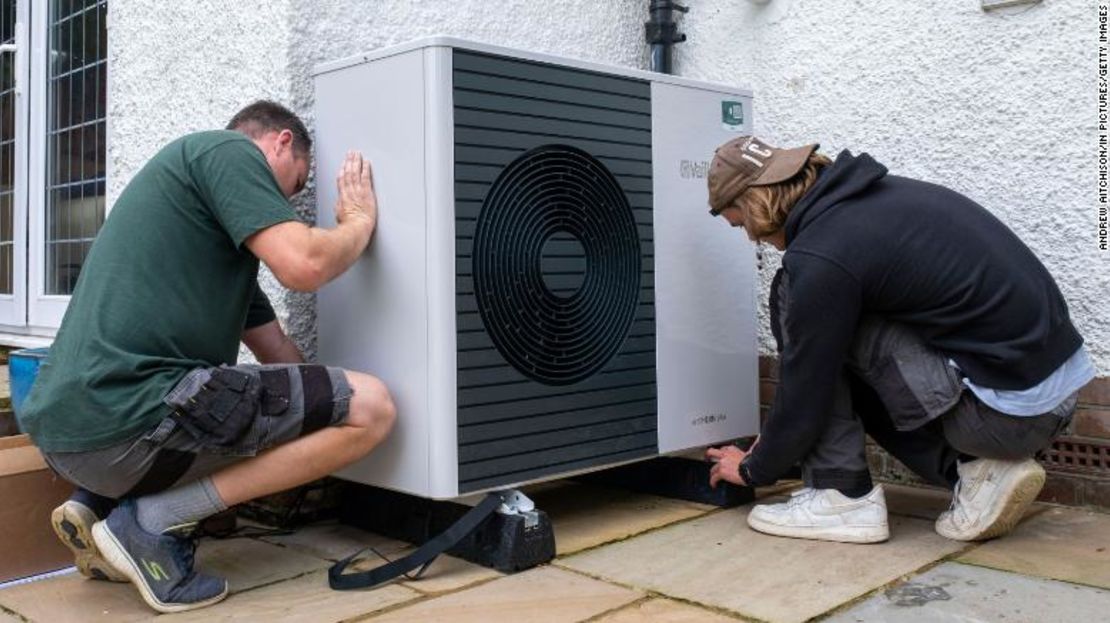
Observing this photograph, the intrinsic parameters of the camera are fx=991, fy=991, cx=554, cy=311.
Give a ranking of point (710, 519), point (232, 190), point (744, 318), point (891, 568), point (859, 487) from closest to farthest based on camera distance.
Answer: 1. point (232, 190)
2. point (891, 568)
3. point (859, 487)
4. point (710, 519)
5. point (744, 318)

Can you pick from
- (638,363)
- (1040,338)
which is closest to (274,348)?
(638,363)

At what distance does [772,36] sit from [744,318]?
1.02m

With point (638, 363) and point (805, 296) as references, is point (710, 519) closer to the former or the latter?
point (638, 363)

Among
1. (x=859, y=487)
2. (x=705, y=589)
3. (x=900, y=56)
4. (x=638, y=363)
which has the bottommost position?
(x=705, y=589)

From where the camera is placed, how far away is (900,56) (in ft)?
9.67

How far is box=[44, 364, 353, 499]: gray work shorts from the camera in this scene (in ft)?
6.52

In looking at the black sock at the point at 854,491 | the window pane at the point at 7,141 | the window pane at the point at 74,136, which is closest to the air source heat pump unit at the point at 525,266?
the black sock at the point at 854,491

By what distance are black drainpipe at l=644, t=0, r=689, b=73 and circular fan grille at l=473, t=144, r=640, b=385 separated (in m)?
1.14

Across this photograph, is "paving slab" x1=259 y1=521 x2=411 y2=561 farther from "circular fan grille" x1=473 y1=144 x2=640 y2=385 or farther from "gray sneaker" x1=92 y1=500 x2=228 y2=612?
"circular fan grille" x1=473 y1=144 x2=640 y2=385

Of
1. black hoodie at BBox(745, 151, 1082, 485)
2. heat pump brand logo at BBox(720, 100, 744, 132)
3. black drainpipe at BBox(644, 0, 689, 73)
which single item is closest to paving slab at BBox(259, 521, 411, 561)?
black hoodie at BBox(745, 151, 1082, 485)

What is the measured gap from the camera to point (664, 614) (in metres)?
1.94

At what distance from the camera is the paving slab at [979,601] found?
73.8 inches

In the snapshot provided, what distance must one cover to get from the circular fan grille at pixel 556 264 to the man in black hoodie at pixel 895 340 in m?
0.29

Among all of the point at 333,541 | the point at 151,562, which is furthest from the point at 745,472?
the point at 151,562
